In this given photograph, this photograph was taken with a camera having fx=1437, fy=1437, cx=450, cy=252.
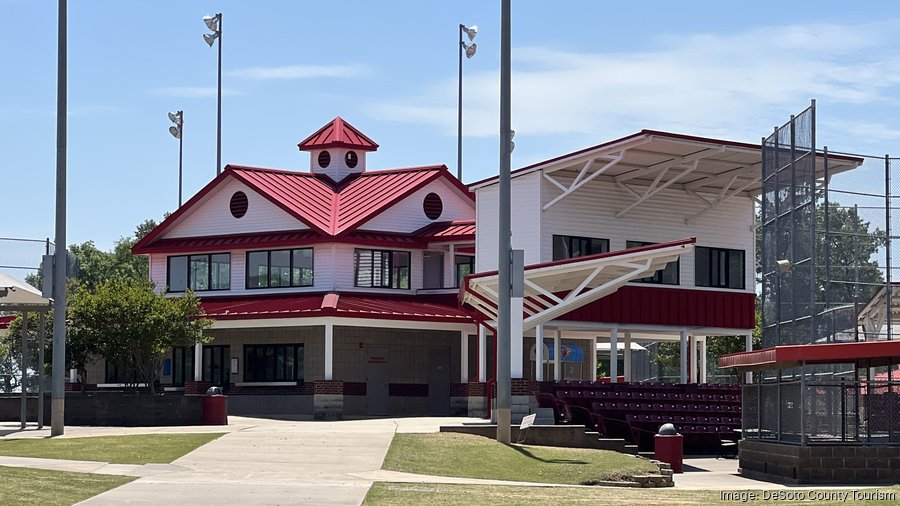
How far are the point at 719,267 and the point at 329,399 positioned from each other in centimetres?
1320

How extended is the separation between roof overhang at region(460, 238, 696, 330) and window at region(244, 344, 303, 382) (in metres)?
11.0

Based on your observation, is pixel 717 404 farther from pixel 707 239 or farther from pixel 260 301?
pixel 260 301

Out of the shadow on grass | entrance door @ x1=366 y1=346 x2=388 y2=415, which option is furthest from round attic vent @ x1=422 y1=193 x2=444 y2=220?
the shadow on grass

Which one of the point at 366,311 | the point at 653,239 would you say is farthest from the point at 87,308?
A: the point at 653,239

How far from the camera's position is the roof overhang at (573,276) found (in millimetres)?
35875

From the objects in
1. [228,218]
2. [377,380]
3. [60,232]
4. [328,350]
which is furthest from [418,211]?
[60,232]

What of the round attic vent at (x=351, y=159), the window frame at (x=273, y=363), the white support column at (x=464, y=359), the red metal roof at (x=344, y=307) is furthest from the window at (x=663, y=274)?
the round attic vent at (x=351, y=159)

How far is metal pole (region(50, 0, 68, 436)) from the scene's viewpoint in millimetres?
27625

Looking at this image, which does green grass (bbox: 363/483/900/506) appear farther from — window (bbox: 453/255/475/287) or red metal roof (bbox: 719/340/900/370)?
window (bbox: 453/255/475/287)

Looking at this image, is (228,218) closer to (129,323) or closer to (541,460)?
(129,323)

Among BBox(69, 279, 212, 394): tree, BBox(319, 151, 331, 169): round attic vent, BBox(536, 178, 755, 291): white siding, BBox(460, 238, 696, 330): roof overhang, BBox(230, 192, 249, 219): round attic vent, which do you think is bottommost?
BBox(69, 279, 212, 394): tree

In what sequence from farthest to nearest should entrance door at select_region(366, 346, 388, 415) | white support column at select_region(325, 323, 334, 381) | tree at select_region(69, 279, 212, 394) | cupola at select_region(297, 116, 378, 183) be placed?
1. cupola at select_region(297, 116, 378, 183)
2. entrance door at select_region(366, 346, 388, 415)
3. white support column at select_region(325, 323, 334, 381)
4. tree at select_region(69, 279, 212, 394)

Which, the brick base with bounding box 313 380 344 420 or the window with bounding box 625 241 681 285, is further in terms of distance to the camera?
the window with bounding box 625 241 681 285

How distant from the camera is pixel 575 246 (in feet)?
141
